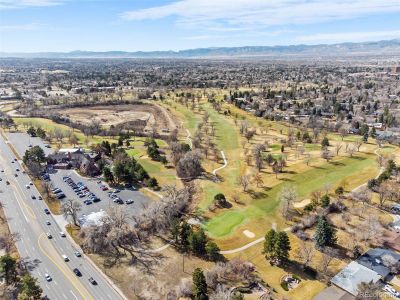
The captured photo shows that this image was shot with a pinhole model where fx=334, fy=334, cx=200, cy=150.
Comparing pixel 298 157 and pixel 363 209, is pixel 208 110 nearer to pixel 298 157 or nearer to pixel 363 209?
pixel 298 157

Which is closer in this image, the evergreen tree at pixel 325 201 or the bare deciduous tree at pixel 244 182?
the evergreen tree at pixel 325 201

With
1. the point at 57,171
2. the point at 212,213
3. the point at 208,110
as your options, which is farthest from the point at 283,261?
the point at 208,110

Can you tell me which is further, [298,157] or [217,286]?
[298,157]

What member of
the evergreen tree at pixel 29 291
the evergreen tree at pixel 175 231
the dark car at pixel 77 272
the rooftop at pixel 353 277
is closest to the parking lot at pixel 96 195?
the evergreen tree at pixel 175 231

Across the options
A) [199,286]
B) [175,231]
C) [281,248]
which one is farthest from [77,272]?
[281,248]

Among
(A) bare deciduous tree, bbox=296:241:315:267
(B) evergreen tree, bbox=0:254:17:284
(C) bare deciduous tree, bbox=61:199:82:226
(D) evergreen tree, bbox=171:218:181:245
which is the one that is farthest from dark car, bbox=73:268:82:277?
(A) bare deciduous tree, bbox=296:241:315:267

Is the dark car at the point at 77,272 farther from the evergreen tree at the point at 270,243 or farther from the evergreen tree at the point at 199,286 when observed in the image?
the evergreen tree at the point at 270,243

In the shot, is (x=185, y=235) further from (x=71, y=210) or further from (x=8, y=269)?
(x=8, y=269)

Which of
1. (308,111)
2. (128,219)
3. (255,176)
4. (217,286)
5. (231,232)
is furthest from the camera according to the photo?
(308,111)
